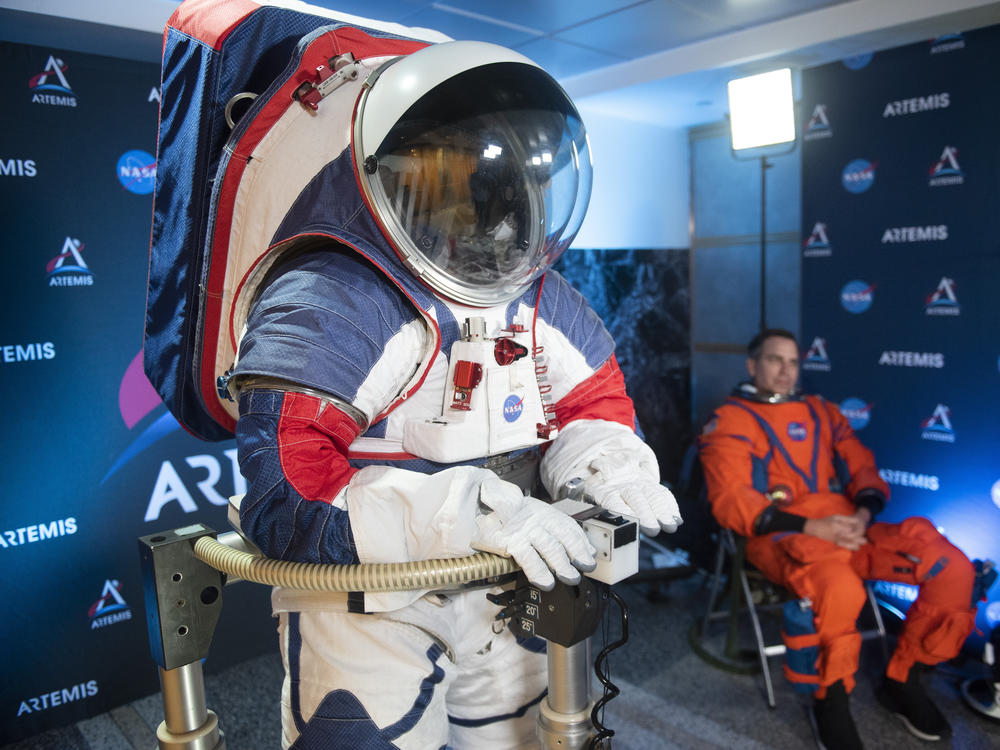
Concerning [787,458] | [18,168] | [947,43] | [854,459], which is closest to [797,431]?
[787,458]

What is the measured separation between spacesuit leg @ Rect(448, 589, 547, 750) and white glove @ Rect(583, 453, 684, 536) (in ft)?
1.00

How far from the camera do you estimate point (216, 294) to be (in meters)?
1.31

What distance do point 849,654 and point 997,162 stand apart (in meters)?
1.99

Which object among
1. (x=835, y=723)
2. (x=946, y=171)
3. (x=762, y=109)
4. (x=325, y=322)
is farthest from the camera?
(x=762, y=109)

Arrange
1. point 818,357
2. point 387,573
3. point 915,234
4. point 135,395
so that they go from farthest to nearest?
point 818,357 < point 915,234 < point 135,395 < point 387,573

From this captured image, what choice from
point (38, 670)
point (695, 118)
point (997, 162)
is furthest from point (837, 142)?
point (38, 670)

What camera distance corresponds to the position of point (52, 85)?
2391 mm

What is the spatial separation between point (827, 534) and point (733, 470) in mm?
392

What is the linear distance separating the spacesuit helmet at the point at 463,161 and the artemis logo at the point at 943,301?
2.51 m

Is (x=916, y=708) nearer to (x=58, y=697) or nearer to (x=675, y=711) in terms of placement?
(x=675, y=711)

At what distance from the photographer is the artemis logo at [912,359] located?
3068 millimetres

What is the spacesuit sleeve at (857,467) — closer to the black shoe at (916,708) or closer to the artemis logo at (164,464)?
the black shoe at (916,708)

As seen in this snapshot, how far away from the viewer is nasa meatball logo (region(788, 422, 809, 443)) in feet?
9.59

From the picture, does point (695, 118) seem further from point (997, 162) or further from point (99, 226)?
point (99, 226)
